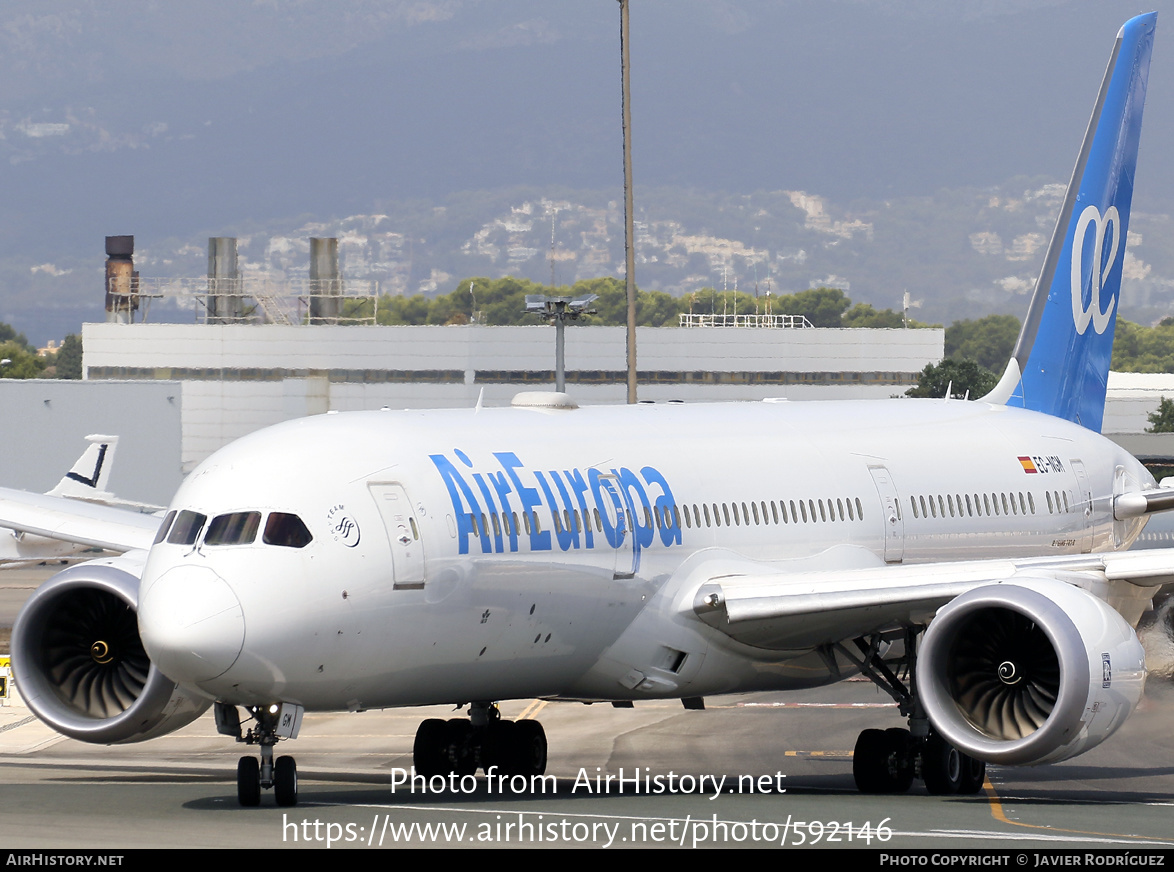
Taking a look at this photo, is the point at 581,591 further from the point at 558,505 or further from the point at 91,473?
the point at 91,473

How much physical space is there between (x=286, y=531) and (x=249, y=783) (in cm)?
254

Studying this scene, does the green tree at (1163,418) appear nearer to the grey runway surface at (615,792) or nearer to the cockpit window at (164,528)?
the grey runway surface at (615,792)

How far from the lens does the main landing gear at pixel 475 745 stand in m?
22.7

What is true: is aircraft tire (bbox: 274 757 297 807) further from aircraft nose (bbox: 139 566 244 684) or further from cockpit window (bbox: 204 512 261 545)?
cockpit window (bbox: 204 512 261 545)

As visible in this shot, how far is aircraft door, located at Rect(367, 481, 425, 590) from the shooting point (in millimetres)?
18344

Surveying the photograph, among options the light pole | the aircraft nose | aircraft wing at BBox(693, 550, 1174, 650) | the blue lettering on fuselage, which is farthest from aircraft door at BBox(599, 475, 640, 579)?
the light pole

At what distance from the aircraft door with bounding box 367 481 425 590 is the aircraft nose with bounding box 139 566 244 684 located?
1.83 metres

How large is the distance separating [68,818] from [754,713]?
Answer: 62.6ft

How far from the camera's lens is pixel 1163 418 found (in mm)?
130000

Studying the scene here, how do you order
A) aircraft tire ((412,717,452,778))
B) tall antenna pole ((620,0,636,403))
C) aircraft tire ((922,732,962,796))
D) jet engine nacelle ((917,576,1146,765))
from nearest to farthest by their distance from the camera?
1. jet engine nacelle ((917,576,1146,765))
2. aircraft tire ((412,717,452,778))
3. aircraft tire ((922,732,962,796))
4. tall antenna pole ((620,0,636,403))

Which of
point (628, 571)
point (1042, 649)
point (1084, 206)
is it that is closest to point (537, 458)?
point (628, 571)

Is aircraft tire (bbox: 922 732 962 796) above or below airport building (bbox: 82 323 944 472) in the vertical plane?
below

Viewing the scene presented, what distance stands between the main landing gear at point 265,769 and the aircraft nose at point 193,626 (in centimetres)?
104

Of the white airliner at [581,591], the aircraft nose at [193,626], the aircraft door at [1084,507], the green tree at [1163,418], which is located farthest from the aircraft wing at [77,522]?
the green tree at [1163,418]
